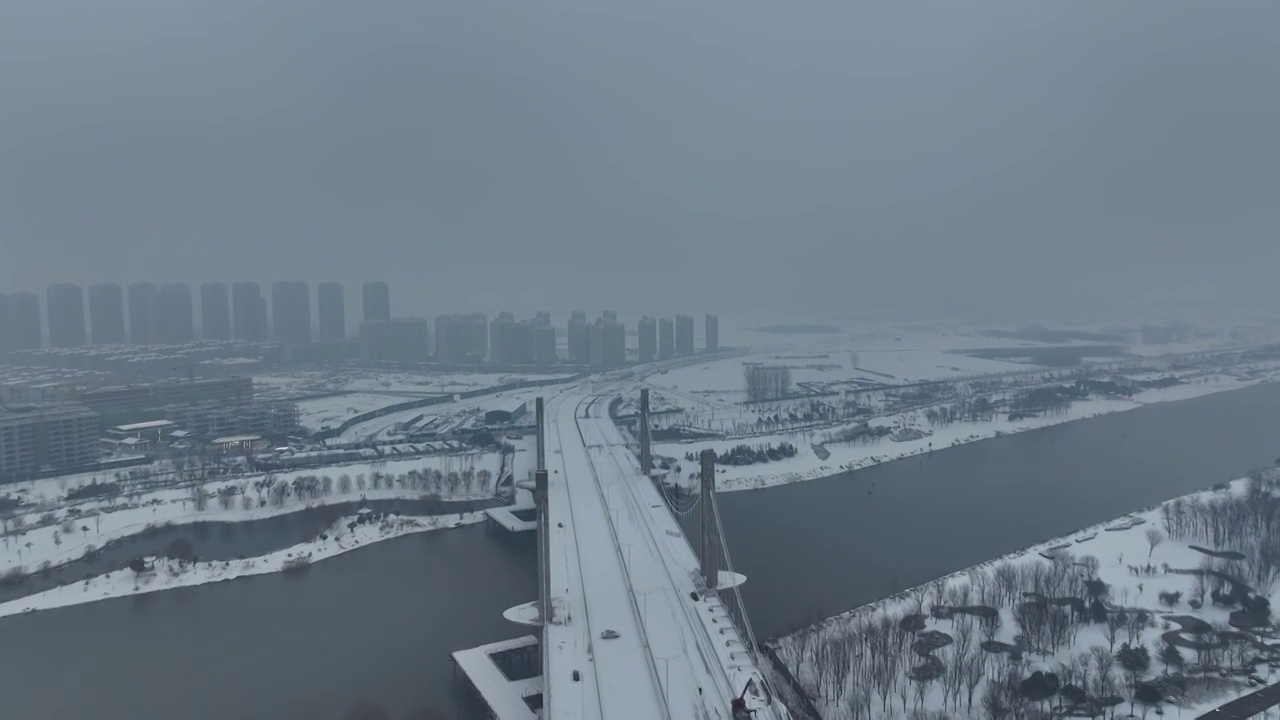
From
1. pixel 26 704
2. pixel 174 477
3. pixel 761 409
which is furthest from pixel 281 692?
pixel 761 409

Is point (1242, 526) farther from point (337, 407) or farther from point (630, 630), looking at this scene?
point (337, 407)

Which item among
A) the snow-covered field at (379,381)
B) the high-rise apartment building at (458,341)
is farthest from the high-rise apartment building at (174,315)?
the high-rise apartment building at (458,341)

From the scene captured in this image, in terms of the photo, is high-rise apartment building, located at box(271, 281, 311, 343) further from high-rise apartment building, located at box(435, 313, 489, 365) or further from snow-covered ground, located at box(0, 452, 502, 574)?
snow-covered ground, located at box(0, 452, 502, 574)

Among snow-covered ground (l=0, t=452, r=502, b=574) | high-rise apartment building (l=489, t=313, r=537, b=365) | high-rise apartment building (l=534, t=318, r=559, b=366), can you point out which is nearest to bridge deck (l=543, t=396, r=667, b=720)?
snow-covered ground (l=0, t=452, r=502, b=574)

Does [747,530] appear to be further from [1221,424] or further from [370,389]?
[370,389]

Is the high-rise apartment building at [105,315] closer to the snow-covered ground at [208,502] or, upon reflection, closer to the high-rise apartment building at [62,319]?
the high-rise apartment building at [62,319]

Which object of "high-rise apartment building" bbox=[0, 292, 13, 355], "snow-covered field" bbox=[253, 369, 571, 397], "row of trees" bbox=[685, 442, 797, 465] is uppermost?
"high-rise apartment building" bbox=[0, 292, 13, 355]

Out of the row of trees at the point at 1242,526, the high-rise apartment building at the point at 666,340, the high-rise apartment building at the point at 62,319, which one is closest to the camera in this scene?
the row of trees at the point at 1242,526
